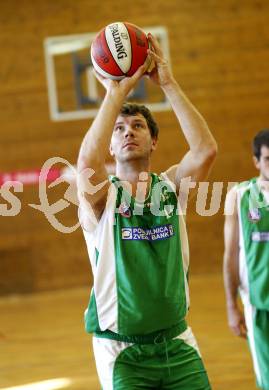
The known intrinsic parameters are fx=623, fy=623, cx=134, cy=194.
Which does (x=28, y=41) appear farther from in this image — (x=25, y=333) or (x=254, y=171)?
(x=25, y=333)

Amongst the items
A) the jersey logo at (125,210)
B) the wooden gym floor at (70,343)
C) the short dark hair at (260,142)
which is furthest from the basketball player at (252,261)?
the wooden gym floor at (70,343)

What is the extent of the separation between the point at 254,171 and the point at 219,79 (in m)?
1.73

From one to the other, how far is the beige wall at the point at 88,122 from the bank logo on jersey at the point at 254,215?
6834mm

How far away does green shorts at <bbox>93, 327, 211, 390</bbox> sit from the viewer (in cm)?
275

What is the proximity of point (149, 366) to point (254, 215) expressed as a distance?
152cm

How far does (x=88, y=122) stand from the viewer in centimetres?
1076

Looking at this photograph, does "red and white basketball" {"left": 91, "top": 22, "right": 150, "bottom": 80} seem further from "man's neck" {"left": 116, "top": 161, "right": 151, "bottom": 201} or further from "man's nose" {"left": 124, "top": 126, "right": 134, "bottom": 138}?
"man's neck" {"left": 116, "top": 161, "right": 151, "bottom": 201}

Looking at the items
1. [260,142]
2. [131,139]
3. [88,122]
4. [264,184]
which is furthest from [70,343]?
[88,122]

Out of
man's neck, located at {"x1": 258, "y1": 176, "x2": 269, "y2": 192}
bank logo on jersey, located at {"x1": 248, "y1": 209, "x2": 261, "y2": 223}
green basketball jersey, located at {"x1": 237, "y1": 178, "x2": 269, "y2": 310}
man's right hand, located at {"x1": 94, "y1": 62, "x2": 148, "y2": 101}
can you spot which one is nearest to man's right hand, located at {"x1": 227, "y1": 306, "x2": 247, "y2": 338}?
green basketball jersey, located at {"x1": 237, "y1": 178, "x2": 269, "y2": 310}

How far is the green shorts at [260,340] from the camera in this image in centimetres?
374

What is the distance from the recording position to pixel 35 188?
1081 centimetres

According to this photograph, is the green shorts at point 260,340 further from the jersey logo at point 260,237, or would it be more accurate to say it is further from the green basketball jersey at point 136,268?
the green basketball jersey at point 136,268

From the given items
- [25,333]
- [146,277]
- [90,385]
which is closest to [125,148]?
[146,277]

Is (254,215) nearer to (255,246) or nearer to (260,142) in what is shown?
(255,246)
